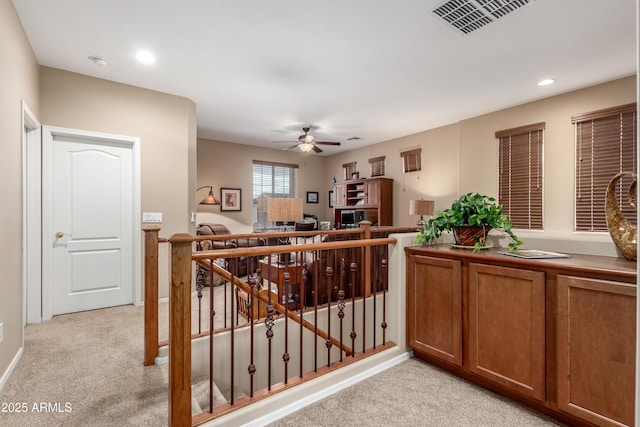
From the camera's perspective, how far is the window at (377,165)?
6.86 meters

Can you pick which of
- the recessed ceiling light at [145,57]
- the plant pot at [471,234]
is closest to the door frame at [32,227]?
the recessed ceiling light at [145,57]

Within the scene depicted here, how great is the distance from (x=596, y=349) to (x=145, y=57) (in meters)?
4.07

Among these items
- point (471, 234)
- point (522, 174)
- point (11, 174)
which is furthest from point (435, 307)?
point (522, 174)

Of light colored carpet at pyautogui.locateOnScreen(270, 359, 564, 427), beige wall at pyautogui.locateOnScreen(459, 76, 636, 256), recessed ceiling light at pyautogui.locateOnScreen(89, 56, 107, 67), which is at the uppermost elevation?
recessed ceiling light at pyautogui.locateOnScreen(89, 56, 107, 67)

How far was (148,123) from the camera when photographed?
12.4ft

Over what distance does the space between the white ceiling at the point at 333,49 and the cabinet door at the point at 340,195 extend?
112 inches

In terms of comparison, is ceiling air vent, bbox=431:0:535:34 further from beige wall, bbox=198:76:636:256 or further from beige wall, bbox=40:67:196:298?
beige wall, bbox=40:67:196:298

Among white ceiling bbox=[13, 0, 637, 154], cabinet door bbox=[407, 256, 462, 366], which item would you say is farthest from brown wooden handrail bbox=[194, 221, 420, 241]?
white ceiling bbox=[13, 0, 637, 154]

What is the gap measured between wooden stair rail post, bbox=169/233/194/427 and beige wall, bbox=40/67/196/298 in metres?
2.73

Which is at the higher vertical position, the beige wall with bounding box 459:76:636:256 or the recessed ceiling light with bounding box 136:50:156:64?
the recessed ceiling light with bounding box 136:50:156:64

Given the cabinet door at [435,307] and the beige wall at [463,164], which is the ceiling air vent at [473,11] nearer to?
the beige wall at [463,164]

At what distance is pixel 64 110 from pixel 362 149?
5.51 metres

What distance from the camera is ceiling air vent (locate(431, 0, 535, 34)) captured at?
229 cm

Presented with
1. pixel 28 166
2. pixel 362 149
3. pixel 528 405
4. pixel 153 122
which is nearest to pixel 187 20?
pixel 153 122
